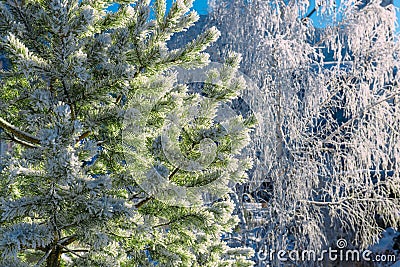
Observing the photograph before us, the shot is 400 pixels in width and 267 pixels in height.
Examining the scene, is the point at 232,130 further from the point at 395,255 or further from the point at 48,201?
the point at 395,255

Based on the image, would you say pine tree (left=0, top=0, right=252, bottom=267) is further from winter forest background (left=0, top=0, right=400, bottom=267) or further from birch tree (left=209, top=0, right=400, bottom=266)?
birch tree (left=209, top=0, right=400, bottom=266)

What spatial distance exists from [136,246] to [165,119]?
0.52 m

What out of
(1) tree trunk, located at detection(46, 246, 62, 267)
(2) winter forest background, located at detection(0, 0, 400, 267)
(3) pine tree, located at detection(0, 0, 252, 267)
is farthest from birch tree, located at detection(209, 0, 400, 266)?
(1) tree trunk, located at detection(46, 246, 62, 267)

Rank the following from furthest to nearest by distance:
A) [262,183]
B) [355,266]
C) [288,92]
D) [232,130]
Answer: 1. [355,266]
2. [262,183]
3. [288,92]
4. [232,130]

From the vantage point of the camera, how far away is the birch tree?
13.0 feet

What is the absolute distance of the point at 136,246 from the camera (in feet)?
5.34

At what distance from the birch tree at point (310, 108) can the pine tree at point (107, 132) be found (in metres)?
2.18

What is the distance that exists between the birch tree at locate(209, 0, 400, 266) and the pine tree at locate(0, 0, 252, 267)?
7.15 feet

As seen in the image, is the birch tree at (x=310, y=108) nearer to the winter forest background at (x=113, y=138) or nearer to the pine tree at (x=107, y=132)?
the winter forest background at (x=113, y=138)

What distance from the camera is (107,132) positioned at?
5.44 ft

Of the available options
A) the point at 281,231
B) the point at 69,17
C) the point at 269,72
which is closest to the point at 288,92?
the point at 269,72

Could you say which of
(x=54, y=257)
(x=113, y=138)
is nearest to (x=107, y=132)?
(x=113, y=138)

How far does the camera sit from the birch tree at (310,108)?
398cm

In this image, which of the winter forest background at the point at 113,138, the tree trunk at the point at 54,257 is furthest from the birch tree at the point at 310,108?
the tree trunk at the point at 54,257
